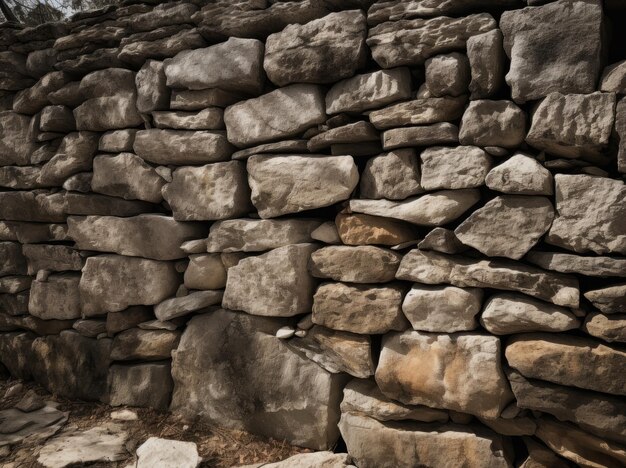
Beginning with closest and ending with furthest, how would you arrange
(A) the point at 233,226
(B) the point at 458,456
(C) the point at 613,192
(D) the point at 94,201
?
(C) the point at 613,192, (B) the point at 458,456, (A) the point at 233,226, (D) the point at 94,201

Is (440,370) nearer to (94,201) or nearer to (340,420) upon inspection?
(340,420)

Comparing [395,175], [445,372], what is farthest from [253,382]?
[395,175]

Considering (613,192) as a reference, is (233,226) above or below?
below

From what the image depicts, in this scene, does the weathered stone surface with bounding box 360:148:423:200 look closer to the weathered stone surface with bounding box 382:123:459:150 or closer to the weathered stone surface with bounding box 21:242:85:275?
the weathered stone surface with bounding box 382:123:459:150

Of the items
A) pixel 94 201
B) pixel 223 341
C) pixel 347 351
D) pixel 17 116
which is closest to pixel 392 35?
pixel 347 351

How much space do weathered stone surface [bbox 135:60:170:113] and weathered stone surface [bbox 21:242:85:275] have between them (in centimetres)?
97

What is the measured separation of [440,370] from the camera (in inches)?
79.0

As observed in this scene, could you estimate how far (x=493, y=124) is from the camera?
6.12ft

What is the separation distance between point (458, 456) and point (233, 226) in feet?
4.73

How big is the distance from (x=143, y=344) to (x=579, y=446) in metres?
2.14

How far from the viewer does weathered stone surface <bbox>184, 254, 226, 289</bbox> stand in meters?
2.52

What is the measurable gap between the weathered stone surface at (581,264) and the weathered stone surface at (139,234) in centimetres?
170

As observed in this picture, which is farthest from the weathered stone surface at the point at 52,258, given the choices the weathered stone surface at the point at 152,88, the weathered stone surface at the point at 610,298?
the weathered stone surface at the point at 610,298

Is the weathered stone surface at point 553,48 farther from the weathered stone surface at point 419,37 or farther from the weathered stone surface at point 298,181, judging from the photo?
the weathered stone surface at point 298,181
